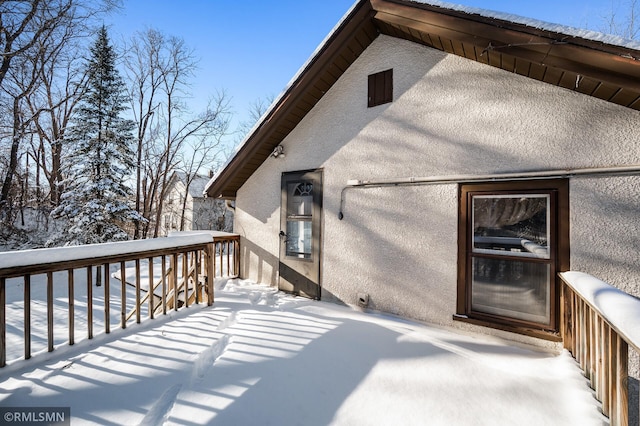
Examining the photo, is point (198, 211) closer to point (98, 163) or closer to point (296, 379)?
point (98, 163)

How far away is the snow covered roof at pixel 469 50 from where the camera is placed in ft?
8.46

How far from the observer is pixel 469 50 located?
3498mm

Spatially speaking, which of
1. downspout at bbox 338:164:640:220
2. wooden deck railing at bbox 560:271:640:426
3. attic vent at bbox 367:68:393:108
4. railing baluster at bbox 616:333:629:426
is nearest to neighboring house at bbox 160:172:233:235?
downspout at bbox 338:164:640:220

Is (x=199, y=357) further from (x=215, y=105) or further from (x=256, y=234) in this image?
(x=215, y=105)

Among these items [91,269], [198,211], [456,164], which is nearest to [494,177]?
[456,164]

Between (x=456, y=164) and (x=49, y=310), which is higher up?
(x=456, y=164)

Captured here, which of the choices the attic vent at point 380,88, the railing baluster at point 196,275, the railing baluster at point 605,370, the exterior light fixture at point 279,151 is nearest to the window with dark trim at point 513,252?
the railing baluster at point 605,370

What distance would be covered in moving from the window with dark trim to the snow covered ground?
402 millimetres

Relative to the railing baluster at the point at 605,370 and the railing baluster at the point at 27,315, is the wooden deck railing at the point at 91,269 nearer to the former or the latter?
the railing baluster at the point at 27,315

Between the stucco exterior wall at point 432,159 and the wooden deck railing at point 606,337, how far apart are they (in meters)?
0.81

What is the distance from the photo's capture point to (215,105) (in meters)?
17.1

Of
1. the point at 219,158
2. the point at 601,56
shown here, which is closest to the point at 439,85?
the point at 601,56

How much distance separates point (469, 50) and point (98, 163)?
1130 centimetres

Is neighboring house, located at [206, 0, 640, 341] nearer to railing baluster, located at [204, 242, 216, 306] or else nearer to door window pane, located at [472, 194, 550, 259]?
door window pane, located at [472, 194, 550, 259]
